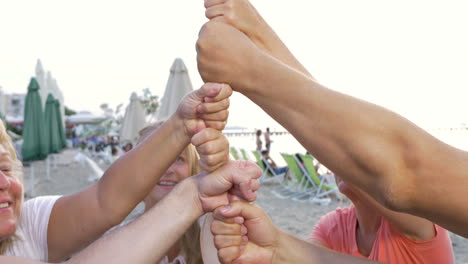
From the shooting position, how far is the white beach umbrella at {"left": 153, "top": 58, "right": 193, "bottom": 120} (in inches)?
237

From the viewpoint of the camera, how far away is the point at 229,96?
1388mm

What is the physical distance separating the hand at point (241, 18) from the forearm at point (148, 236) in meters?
0.63

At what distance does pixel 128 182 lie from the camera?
1.56m

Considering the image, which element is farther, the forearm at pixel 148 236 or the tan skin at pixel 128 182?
the tan skin at pixel 128 182

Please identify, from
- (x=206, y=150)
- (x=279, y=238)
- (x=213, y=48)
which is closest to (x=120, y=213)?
(x=206, y=150)

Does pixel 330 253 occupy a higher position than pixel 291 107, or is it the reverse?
pixel 291 107

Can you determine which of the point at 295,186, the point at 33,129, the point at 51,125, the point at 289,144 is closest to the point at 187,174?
the point at 33,129

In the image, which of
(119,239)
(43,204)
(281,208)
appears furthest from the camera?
(281,208)

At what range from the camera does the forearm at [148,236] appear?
113 centimetres

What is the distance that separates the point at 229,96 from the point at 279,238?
0.61 metres

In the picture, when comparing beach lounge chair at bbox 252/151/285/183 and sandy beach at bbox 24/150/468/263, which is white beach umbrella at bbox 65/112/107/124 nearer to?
sandy beach at bbox 24/150/468/263

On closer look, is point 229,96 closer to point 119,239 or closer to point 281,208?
point 119,239

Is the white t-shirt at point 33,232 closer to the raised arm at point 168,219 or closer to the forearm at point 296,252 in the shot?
the raised arm at point 168,219

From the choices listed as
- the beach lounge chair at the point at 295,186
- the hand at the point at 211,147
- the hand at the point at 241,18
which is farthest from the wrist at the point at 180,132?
the beach lounge chair at the point at 295,186
